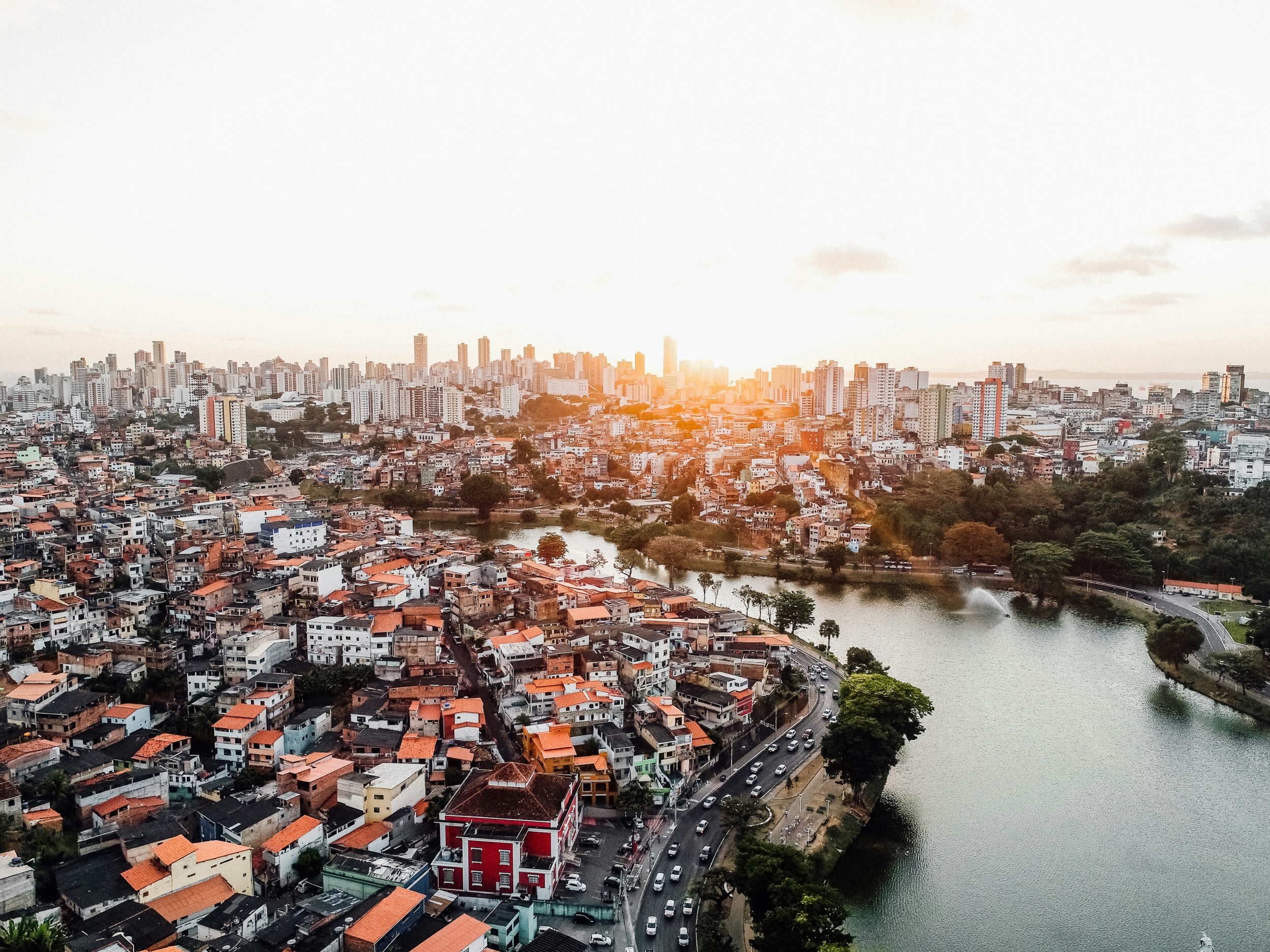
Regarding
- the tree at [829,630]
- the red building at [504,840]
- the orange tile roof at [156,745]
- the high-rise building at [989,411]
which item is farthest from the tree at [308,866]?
the high-rise building at [989,411]

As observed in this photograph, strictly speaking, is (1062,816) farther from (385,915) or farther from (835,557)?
(835,557)

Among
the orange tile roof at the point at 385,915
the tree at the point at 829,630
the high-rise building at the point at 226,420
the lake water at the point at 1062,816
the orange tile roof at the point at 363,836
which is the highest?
the high-rise building at the point at 226,420

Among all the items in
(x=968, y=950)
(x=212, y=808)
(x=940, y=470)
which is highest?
(x=940, y=470)

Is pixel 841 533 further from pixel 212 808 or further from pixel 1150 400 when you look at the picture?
pixel 1150 400

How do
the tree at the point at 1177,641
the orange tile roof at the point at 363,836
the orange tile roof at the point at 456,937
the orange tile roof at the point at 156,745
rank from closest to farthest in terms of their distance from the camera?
the orange tile roof at the point at 456,937 → the orange tile roof at the point at 363,836 → the orange tile roof at the point at 156,745 → the tree at the point at 1177,641

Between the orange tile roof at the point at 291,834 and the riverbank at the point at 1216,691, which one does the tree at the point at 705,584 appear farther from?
the orange tile roof at the point at 291,834

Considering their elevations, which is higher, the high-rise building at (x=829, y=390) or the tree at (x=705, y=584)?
the high-rise building at (x=829, y=390)

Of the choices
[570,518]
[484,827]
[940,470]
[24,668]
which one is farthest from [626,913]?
[940,470]
